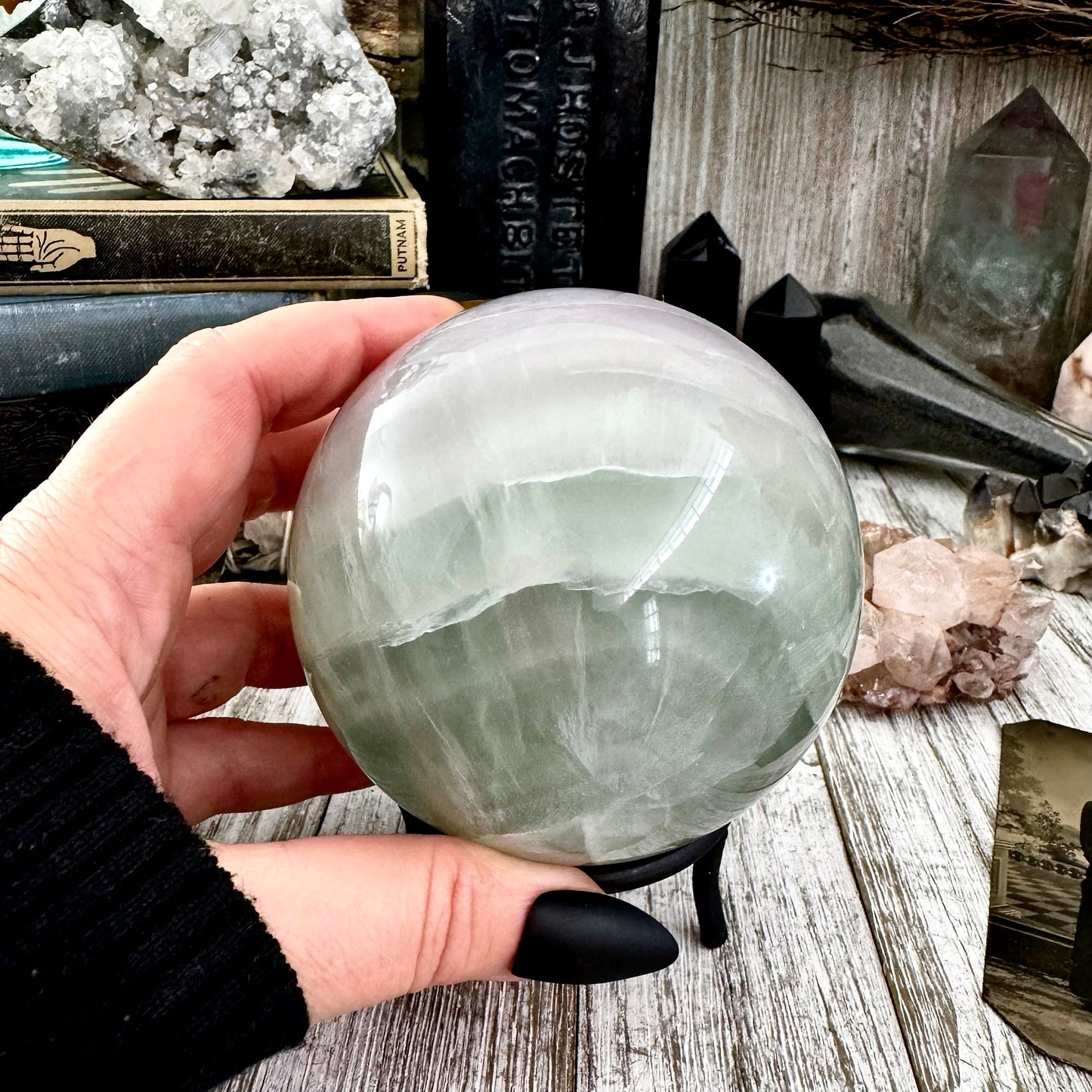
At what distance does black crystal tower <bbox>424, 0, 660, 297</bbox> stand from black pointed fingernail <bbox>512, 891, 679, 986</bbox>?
898 millimetres

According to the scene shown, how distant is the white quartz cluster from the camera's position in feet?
2.89

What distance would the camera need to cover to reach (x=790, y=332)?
123 centimetres

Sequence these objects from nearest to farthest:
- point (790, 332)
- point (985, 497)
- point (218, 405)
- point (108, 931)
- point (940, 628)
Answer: point (108, 931)
point (218, 405)
point (940, 628)
point (985, 497)
point (790, 332)

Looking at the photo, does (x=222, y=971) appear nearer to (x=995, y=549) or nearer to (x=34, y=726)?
(x=34, y=726)

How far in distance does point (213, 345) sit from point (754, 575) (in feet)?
1.16

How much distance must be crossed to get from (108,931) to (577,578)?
248 millimetres

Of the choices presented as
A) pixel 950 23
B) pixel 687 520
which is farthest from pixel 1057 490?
pixel 687 520

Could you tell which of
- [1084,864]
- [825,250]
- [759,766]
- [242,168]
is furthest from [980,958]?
[825,250]

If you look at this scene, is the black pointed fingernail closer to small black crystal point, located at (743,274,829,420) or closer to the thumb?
the thumb

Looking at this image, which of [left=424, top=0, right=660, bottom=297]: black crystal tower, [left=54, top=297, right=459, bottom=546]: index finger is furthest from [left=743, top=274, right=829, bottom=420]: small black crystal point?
[left=54, top=297, right=459, bottom=546]: index finger

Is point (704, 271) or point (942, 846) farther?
point (704, 271)

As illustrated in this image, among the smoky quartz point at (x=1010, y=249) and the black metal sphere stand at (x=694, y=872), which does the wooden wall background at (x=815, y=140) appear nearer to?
the smoky quartz point at (x=1010, y=249)

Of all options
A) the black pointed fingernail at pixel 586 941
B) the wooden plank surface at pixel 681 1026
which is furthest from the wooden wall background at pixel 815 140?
the black pointed fingernail at pixel 586 941

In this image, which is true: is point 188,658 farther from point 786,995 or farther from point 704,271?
point 704,271
